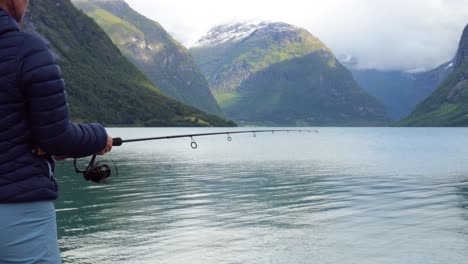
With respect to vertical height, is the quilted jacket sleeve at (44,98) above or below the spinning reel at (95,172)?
above

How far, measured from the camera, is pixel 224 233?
21.9 metres

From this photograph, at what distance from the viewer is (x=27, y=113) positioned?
172 inches

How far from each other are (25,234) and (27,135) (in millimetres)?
815

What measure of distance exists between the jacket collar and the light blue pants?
1.44m

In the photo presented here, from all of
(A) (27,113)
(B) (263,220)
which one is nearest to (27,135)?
(A) (27,113)

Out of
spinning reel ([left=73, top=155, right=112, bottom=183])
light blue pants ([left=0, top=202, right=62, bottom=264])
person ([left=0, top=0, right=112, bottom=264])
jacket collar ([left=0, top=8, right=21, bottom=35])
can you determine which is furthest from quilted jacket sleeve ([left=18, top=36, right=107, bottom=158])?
spinning reel ([left=73, top=155, right=112, bottom=183])

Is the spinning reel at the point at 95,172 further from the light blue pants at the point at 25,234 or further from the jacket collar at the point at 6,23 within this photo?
the jacket collar at the point at 6,23

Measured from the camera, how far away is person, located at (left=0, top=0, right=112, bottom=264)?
4246 mm

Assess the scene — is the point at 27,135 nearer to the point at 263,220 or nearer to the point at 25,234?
the point at 25,234

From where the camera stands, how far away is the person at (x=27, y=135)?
167 inches

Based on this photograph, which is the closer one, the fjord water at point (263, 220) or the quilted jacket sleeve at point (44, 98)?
the quilted jacket sleeve at point (44, 98)

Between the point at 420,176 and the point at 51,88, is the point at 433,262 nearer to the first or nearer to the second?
the point at 51,88

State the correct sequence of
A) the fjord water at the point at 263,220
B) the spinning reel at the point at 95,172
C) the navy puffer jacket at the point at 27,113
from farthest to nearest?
the fjord water at the point at 263,220 < the spinning reel at the point at 95,172 < the navy puffer jacket at the point at 27,113

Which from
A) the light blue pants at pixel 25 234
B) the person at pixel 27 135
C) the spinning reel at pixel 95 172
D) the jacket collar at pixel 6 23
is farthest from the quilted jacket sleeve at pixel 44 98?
the spinning reel at pixel 95 172
